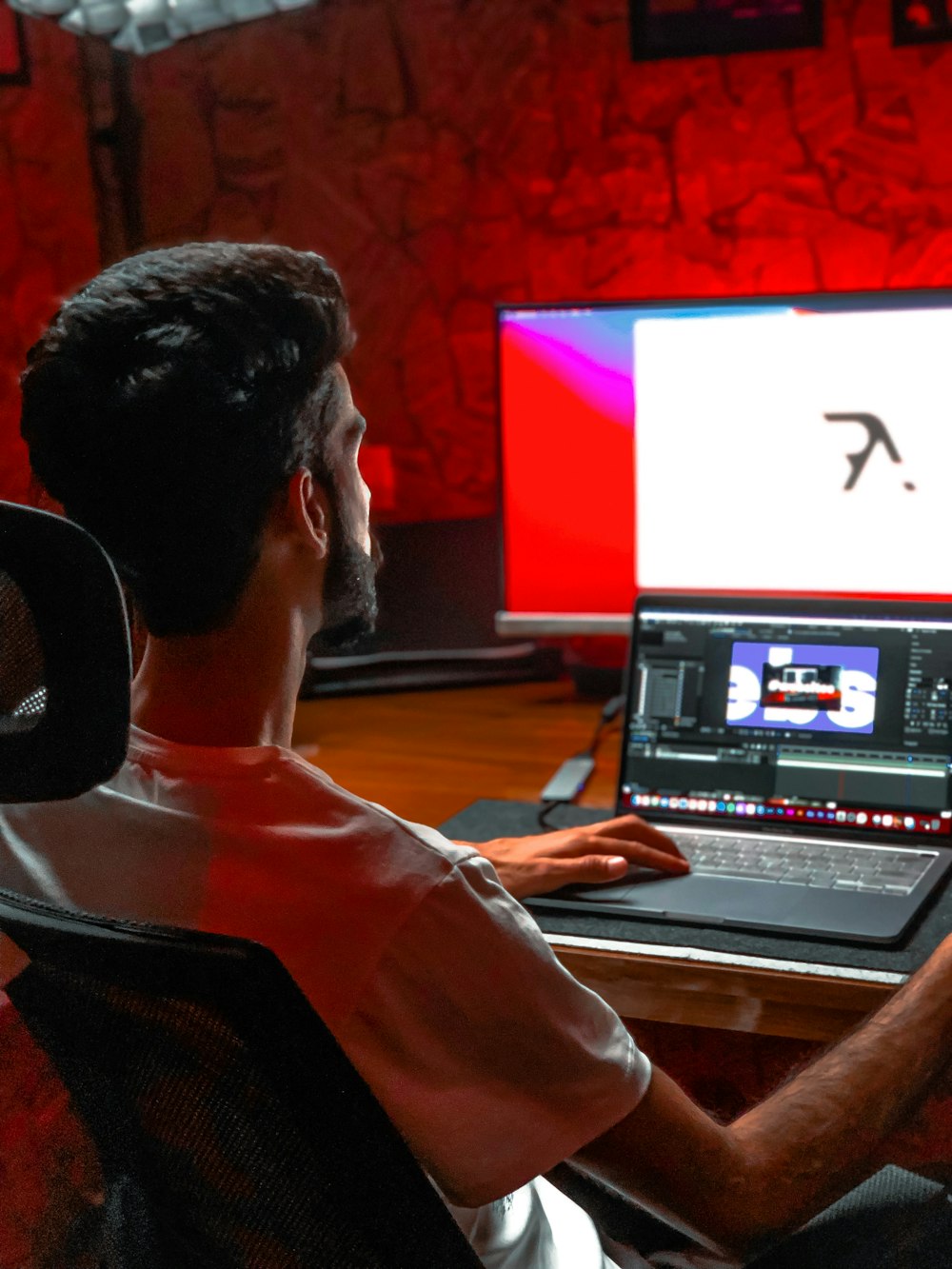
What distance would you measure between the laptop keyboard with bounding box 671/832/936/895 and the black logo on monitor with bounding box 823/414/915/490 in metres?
0.54

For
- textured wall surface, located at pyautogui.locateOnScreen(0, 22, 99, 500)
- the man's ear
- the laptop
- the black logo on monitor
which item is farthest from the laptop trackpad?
textured wall surface, located at pyautogui.locateOnScreen(0, 22, 99, 500)

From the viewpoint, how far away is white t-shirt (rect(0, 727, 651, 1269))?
62cm

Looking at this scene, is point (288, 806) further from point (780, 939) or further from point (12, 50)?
point (12, 50)

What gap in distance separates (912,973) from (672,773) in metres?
0.44

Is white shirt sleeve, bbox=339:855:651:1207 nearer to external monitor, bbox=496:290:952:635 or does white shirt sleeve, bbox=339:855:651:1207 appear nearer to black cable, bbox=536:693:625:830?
black cable, bbox=536:693:625:830

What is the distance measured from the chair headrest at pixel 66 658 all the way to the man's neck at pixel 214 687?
0.56 ft

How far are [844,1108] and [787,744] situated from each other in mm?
569

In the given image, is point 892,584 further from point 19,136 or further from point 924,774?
point 19,136

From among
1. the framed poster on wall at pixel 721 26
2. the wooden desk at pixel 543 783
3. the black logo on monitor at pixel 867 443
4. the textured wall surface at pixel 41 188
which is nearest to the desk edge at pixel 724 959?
the wooden desk at pixel 543 783

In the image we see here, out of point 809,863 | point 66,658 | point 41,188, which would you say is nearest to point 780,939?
point 809,863

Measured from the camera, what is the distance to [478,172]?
2283mm

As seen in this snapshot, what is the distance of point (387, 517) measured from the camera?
2.38 meters

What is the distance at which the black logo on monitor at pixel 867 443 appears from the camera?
1.57m

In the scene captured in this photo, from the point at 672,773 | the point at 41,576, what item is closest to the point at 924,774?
the point at 672,773
